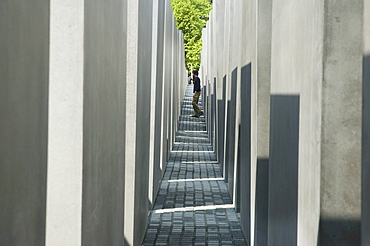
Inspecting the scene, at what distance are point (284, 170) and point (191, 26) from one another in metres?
57.6

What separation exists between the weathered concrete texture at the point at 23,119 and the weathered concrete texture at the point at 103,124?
1.91 ft

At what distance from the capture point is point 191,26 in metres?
62.3

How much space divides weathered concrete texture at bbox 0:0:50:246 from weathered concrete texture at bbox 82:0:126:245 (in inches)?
23.0

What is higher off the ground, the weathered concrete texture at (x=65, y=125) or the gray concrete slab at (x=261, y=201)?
the weathered concrete texture at (x=65, y=125)

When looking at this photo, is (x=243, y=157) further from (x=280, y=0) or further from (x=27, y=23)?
(x=27, y=23)

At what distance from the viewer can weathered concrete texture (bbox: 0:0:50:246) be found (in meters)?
2.69

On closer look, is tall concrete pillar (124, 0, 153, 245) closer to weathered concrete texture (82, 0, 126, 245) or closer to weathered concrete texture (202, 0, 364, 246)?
weathered concrete texture (82, 0, 126, 245)

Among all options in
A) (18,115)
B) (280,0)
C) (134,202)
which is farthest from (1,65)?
(134,202)

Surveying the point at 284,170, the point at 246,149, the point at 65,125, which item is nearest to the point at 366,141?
the point at 65,125

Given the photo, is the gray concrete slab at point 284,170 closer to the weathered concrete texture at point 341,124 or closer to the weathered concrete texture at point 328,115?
the weathered concrete texture at point 328,115

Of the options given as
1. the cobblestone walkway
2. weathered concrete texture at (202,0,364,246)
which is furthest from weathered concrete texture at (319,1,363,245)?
the cobblestone walkway

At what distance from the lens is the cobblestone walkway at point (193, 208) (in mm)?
8609

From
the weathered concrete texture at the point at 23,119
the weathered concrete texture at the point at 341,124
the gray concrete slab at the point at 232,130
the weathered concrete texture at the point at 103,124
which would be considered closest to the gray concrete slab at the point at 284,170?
the weathered concrete texture at the point at 341,124

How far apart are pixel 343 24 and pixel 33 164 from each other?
72.1 inches
